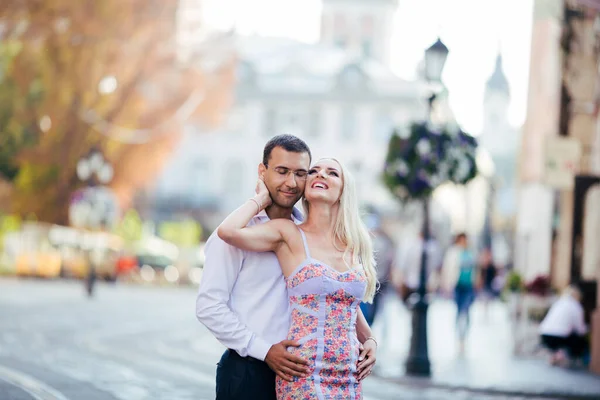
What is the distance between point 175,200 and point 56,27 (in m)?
48.2

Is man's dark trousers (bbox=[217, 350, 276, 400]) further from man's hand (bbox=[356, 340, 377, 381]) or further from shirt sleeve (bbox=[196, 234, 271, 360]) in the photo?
man's hand (bbox=[356, 340, 377, 381])

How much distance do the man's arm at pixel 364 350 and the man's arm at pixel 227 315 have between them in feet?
1.08

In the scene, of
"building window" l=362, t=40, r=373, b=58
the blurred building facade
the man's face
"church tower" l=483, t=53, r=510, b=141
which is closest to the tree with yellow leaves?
the blurred building facade

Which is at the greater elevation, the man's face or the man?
the man's face

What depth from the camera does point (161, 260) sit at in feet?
182

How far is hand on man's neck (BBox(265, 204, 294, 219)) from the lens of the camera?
589 centimetres

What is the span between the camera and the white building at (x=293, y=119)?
81.2 m

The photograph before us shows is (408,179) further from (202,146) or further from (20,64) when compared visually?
(202,146)

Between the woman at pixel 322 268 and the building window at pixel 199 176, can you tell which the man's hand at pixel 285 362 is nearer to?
the woman at pixel 322 268

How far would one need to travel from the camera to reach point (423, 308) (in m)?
16.4

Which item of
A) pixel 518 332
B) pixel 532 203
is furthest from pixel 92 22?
pixel 518 332

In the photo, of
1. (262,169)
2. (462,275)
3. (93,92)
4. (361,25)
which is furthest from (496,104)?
(262,169)

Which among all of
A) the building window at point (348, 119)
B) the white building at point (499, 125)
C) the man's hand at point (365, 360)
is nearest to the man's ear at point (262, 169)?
the man's hand at point (365, 360)

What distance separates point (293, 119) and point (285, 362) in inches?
3049
